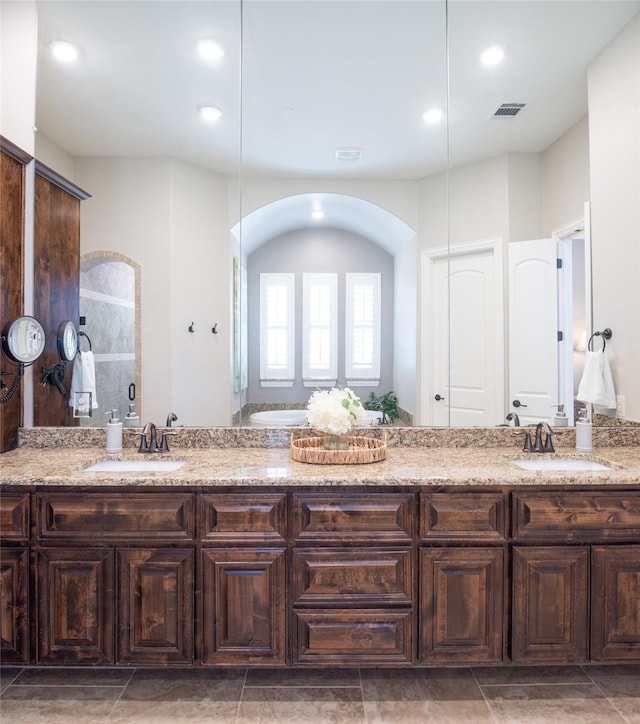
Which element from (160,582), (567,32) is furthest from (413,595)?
(567,32)

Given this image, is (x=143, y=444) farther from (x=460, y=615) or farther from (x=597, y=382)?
(x=597, y=382)

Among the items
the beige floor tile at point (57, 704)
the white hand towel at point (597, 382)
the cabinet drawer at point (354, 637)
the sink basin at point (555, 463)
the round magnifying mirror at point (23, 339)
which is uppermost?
the round magnifying mirror at point (23, 339)

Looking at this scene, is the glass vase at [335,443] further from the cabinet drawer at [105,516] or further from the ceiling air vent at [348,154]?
the ceiling air vent at [348,154]

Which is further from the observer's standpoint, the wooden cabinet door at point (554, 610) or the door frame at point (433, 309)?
the door frame at point (433, 309)

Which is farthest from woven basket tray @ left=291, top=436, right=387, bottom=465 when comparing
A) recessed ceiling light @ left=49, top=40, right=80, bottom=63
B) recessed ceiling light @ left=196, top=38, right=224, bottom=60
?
recessed ceiling light @ left=49, top=40, right=80, bottom=63

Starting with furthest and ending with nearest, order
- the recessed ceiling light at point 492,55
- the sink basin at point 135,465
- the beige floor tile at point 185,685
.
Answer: the recessed ceiling light at point 492,55
the sink basin at point 135,465
the beige floor tile at point 185,685

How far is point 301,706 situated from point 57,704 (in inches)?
36.9

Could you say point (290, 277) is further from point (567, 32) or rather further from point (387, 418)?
point (567, 32)

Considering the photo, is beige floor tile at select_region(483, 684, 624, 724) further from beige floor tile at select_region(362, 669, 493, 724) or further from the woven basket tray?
the woven basket tray

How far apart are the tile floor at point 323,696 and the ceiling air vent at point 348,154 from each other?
2378mm

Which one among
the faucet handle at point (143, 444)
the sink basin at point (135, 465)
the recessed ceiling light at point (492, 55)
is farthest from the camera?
the recessed ceiling light at point (492, 55)

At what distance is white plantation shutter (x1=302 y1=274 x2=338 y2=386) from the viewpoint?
2.38 meters

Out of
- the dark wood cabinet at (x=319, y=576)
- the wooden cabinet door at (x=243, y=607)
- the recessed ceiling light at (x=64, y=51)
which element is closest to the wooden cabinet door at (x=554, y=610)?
the dark wood cabinet at (x=319, y=576)

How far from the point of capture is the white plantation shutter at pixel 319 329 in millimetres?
2377
